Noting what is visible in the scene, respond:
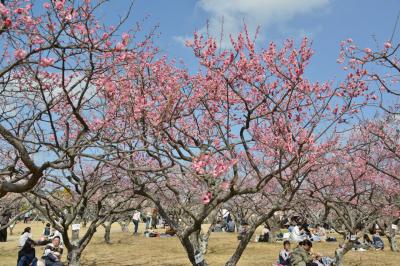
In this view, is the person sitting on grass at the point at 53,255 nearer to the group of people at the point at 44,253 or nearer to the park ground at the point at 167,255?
the group of people at the point at 44,253

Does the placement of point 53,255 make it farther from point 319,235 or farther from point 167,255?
point 319,235

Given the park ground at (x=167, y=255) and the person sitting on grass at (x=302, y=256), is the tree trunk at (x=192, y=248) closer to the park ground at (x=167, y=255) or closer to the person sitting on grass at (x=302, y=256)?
the person sitting on grass at (x=302, y=256)

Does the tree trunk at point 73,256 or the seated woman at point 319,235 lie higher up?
the seated woman at point 319,235

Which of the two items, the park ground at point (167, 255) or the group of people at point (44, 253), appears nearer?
the group of people at point (44, 253)

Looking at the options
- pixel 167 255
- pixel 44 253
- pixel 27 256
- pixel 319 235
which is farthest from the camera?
pixel 319 235

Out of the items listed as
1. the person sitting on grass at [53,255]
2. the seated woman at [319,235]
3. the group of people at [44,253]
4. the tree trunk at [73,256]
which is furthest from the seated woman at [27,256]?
the seated woman at [319,235]

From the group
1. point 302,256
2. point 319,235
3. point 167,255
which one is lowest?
point 302,256

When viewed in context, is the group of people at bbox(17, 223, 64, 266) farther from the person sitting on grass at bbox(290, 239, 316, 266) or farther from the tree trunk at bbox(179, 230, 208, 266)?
the person sitting on grass at bbox(290, 239, 316, 266)

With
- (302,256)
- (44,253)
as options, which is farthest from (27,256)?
(302,256)

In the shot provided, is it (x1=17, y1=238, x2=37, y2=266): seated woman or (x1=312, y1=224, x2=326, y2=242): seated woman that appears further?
(x1=312, y1=224, x2=326, y2=242): seated woman

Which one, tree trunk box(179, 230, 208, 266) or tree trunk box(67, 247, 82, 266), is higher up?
tree trunk box(179, 230, 208, 266)

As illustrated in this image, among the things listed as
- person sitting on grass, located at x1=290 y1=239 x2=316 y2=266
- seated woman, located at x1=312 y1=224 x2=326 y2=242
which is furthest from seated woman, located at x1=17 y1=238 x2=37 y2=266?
seated woman, located at x1=312 y1=224 x2=326 y2=242

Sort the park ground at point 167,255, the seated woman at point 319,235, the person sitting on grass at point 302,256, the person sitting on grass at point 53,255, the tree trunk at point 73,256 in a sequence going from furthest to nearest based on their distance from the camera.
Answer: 1. the seated woman at point 319,235
2. the park ground at point 167,255
3. the tree trunk at point 73,256
4. the person sitting on grass at point 53,255
5. the person sitting on grass at point 302,256

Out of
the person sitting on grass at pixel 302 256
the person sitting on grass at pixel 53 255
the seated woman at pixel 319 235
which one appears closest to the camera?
the person sitting on grass at pixel 302 256
